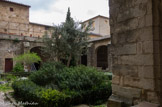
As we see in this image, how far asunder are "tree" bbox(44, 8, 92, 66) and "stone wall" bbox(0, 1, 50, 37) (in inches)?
540

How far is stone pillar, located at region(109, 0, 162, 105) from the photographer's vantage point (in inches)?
83.9

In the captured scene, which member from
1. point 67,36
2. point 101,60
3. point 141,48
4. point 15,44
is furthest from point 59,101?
point 101,60

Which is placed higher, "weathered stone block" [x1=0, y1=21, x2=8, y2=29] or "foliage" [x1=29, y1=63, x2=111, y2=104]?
"weathered stone block" [x1=0, y1=21, x2=8, y2=29]

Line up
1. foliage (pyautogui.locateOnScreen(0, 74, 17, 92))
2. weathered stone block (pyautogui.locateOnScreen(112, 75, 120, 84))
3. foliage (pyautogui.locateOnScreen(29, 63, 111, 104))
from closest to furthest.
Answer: weathered stone block (pyautogui.locateOnScreen(112, 75, 120, 84)), foliage (pyautogui.locateOnScreen(29, 63, 111, 104)), foliage (pyautogui.locateOnScreen(0, 74, 17, 92))

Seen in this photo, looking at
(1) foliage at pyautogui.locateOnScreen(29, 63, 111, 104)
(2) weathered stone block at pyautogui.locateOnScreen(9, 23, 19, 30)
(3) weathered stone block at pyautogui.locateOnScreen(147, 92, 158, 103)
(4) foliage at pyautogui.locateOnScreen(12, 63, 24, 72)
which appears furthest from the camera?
(2) weathered stone block at pyautogui.locateOnScreen(9, 23, 19, 30)

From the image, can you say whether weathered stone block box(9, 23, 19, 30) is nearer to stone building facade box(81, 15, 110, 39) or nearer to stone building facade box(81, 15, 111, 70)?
stone building facade box(81, 15, 111, 70)

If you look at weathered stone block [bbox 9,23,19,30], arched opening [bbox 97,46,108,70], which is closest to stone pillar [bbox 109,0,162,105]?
arched opening [bbox 97,46,108,70]

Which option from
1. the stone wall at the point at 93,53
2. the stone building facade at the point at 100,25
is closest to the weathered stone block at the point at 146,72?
the stone wall at the point at 93,53

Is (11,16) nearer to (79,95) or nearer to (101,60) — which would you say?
(101,60)

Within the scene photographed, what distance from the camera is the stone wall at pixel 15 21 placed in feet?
69.6

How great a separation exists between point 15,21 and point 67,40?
15816mm

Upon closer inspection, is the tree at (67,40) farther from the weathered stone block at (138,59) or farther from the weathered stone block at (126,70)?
the weathered stone block at (138,59)

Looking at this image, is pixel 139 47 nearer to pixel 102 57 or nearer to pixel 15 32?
pixel 102 57

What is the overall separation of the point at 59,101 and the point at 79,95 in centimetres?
92
